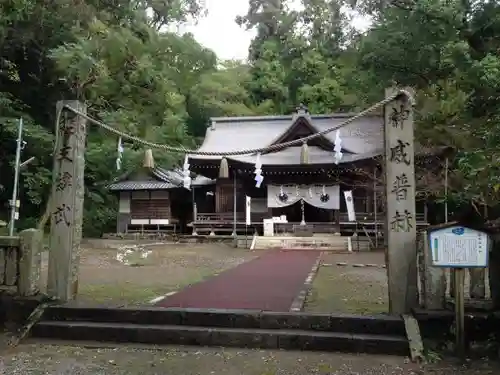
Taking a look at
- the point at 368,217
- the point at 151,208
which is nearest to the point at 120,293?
the point at 368,217

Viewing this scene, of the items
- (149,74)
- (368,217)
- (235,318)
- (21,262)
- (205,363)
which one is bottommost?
(205,363)

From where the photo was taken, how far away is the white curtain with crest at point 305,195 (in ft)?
71.9

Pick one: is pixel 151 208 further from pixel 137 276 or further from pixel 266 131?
pixel 137 276

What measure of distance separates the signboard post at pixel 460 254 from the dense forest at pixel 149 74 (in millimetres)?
1625

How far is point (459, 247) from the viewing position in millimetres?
4559

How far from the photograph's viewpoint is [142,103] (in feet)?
66.7

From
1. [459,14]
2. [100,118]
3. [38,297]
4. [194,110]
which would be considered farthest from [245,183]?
[38,297]

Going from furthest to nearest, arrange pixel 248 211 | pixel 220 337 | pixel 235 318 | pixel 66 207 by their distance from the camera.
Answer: pixel 248 211 → pixel 66 207 → pixel 235 318 → pixel 220 337

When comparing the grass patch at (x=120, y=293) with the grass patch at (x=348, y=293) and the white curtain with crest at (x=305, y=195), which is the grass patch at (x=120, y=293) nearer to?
the grass patch at (x=348, y=293)

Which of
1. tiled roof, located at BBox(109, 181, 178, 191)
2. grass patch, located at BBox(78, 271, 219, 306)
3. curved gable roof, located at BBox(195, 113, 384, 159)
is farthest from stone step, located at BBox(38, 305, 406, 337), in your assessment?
tiled roof, located at BBox(109, 181, 178, 191)

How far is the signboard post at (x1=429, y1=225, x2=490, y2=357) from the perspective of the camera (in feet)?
14.8

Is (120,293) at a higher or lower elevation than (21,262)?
lower

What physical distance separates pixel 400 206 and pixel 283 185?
17309 mm

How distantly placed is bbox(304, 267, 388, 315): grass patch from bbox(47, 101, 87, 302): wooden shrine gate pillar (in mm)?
3362
